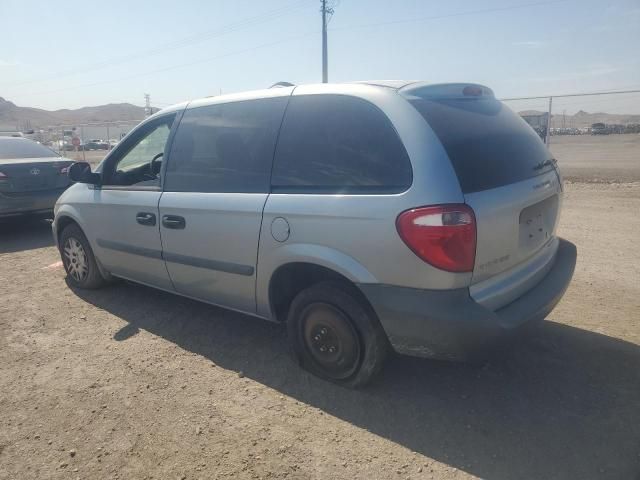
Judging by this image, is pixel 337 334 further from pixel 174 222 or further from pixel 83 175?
pixel 83 175

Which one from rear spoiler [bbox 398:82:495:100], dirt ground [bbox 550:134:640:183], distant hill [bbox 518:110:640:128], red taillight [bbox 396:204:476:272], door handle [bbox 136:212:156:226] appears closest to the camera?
red taillight [bbox 396:204:476:272]

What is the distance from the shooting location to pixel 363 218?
2514mm

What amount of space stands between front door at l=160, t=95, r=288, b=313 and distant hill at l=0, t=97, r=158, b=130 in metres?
124

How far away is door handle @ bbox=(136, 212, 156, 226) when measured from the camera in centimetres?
370

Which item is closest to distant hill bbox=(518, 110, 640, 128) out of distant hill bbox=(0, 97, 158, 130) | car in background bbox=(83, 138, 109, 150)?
car in background bbox=(83, 138, 109, 150)

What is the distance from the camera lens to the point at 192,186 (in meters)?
3.46

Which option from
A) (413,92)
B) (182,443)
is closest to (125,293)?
(182,443)

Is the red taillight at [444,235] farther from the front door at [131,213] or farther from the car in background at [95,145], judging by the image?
the car in background at [95,145]

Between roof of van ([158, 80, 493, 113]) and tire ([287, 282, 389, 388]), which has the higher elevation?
roof of van ([158, 80, 493, 113])

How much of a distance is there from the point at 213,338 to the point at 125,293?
5.16ft

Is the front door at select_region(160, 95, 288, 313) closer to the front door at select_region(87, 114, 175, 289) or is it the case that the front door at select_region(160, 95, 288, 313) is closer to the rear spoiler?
the front door at select_region(87, 114, 175, 289)

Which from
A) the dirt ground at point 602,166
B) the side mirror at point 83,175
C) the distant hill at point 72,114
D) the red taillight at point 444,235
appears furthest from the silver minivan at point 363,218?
the distant hill at point 72,114

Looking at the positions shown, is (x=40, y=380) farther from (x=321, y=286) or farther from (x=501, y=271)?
(x=501, y=271)

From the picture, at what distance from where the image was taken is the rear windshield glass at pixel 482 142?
8.11 feet
